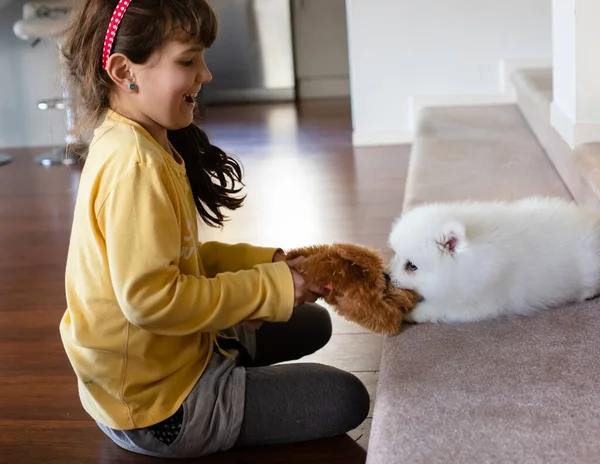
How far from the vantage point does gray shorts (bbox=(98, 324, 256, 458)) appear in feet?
4.25

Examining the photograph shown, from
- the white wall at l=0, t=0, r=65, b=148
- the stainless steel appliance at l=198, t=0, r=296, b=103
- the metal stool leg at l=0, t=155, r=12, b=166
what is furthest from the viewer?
the stainless steel appliance at l=198, t=0, r=296, b=103

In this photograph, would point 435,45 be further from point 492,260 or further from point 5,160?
point 492,260

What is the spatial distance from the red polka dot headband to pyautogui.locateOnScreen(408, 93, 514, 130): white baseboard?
2.54m

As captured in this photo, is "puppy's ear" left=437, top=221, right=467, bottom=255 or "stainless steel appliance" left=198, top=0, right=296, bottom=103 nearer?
"puppy's ear" left=437, top=221, right=467, bottom=255

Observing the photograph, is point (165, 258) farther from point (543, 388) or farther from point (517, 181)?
point (517, 181)

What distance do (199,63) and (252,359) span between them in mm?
572

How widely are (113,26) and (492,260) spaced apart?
656mm

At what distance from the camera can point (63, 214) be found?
3.06m

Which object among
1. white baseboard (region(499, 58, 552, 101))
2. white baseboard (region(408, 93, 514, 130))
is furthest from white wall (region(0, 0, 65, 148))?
white baseboard (region(499, 58, 552, 101))

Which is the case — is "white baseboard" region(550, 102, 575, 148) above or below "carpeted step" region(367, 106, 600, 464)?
above

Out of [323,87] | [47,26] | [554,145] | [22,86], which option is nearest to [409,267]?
[554,145]

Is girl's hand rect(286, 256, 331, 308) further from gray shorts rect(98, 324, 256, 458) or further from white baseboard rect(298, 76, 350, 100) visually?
white baseboard rect(298, 76, 350, 100)

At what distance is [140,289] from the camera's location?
1166 mm

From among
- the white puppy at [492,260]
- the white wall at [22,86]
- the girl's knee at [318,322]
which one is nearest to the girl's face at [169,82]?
the white puppy at [492,260]
